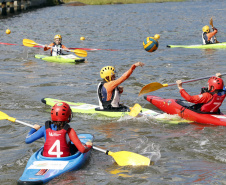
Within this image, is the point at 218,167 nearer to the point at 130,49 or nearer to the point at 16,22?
the point at 130,49

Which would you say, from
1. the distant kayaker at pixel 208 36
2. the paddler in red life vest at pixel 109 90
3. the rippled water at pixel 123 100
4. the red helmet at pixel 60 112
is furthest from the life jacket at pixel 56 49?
the red helmet at pixel 60 112

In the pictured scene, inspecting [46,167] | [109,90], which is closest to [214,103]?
[109,90]

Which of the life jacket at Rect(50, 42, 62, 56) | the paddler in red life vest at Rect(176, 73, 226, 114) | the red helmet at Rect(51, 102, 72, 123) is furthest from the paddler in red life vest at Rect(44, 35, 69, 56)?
the red helmet at Rect(51, 102, 72, 123)

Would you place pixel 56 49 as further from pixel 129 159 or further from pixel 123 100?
pixel 129 159

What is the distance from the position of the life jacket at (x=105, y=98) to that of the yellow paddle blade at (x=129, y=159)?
259cm

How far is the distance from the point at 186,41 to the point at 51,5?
35634 millimetres

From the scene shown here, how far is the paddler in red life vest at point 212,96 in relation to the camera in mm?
8172

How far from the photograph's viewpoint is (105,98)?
8.84 metres

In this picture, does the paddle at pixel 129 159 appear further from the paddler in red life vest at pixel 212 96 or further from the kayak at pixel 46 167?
the paddler in red life vest at pixel 212 96

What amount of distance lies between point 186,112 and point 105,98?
1.83m

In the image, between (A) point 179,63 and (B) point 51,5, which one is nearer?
(A) point 179,63

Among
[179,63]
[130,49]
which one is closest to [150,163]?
[179,63]

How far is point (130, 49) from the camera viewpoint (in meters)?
20.5

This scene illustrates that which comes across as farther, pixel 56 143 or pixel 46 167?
pixel 56 143
